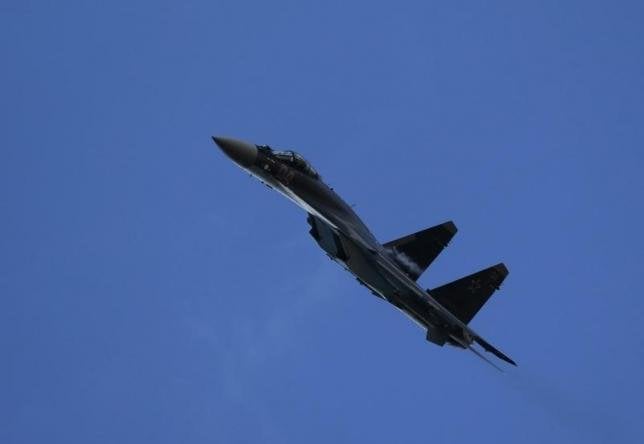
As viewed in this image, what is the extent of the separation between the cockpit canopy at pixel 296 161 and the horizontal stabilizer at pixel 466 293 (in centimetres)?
679

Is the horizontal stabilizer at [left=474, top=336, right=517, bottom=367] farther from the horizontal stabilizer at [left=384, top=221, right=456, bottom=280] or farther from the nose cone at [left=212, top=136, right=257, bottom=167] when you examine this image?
the nose cone at [left=212, top=136, right=257, bottom=167]

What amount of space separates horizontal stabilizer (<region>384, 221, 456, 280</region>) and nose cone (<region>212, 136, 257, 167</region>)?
23.0ft

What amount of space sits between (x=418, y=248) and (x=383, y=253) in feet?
5.89

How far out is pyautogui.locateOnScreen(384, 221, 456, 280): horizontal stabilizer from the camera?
105 ft

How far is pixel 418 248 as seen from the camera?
32.2m

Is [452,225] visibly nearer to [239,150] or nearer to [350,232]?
[350,232]

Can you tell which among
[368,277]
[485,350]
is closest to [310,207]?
[368,277]

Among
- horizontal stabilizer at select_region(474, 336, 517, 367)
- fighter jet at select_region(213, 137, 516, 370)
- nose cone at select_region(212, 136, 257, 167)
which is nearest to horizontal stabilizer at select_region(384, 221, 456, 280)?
fighter jet at select_region(213, 137, 516, 370)

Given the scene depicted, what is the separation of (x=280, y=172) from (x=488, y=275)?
30.8ft

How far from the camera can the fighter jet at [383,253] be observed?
28.9m

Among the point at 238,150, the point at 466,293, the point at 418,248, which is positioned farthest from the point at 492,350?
the point at 238,150

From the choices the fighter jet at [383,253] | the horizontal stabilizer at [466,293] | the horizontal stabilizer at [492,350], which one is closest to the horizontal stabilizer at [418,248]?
the fighter jet at [383,253]

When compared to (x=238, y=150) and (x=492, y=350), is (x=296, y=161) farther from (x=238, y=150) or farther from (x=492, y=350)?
(x=492, y=350)

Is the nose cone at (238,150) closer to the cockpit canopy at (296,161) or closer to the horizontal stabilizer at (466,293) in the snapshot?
the cockpit canopy at (296,161)
